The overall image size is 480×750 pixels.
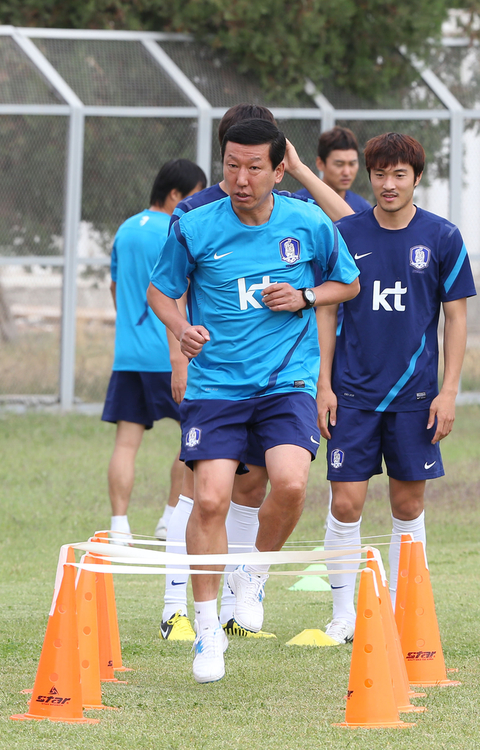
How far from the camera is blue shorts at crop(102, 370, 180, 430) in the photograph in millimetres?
7492

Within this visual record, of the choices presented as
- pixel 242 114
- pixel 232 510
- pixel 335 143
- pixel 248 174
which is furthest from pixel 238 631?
pixel 335 143

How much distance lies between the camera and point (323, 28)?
14523 millimetres

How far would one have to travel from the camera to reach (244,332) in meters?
4.53

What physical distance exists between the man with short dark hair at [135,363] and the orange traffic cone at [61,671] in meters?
3.50

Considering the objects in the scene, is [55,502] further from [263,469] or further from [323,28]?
[323,28]

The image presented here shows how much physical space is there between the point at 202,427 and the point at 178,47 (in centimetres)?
1086

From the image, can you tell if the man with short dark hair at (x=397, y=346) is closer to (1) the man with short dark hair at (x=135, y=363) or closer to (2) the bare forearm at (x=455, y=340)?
(2) the bare forearm at (x=455, y=340)

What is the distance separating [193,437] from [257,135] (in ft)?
4.05

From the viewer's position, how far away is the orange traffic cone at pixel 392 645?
3930mm

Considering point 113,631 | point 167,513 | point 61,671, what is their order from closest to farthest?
point 61,671, point 113,631, point 167,513

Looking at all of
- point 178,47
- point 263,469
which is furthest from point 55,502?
point 178,47

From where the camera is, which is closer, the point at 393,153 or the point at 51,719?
the point at 51,719

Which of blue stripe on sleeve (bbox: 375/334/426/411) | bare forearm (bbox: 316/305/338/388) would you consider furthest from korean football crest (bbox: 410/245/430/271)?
bare forearm (bbox: 316/305/338/388)

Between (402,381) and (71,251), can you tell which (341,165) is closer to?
(402,381)
